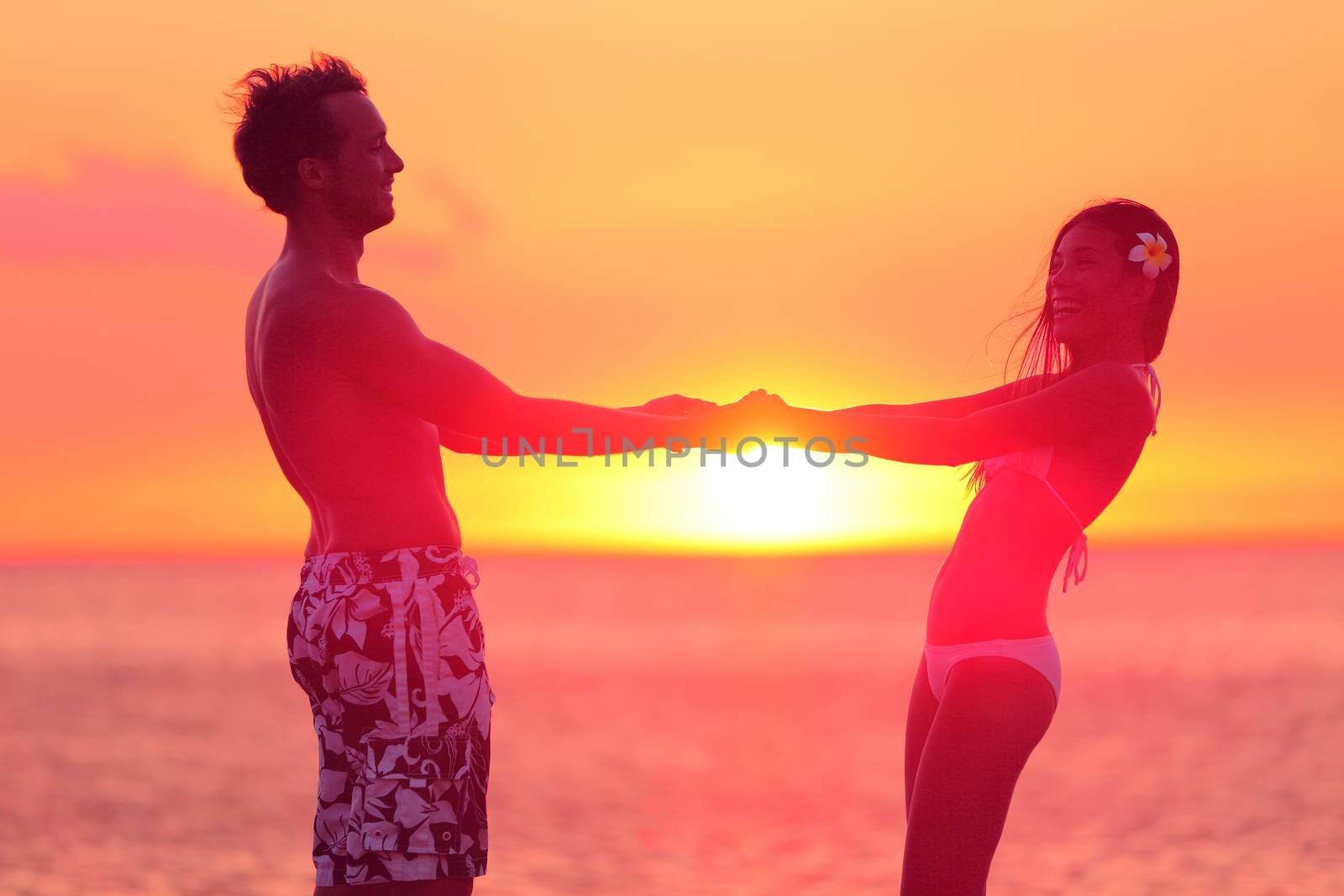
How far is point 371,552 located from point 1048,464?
2.16m

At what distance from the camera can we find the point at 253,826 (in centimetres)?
1430

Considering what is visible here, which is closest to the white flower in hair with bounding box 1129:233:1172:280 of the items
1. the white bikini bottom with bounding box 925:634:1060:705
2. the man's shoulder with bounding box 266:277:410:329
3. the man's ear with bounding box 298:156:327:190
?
the white bikini bottom with bounding box 925:634:1060:705

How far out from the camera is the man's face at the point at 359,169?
4254mm

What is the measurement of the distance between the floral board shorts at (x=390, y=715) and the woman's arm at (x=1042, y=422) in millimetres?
1605

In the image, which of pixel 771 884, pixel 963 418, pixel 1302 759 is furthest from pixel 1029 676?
pixel 1302 759

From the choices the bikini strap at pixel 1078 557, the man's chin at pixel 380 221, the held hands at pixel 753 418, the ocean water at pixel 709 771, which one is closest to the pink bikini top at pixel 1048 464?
the bikini strap at pixel 1078 557

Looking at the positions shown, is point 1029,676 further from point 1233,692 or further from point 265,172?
point 1233,692

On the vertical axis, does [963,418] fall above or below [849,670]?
above

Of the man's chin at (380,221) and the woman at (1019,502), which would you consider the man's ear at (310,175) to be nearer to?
the man's chin at (380,221)

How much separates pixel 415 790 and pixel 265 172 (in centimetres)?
194

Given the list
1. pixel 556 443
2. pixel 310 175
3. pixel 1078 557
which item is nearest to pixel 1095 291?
pixel 1078 557

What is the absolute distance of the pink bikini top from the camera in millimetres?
4457

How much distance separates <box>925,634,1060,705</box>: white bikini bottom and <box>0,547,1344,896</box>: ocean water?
309 inches

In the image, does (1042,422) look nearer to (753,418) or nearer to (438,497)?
(753,418)
